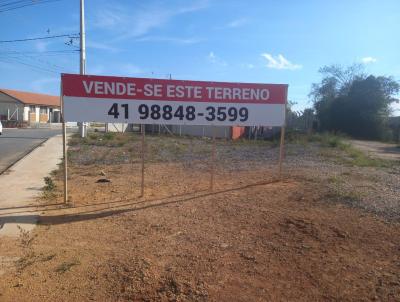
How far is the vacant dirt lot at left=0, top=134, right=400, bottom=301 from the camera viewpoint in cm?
432

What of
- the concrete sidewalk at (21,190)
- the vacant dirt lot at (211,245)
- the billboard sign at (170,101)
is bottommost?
the concrete sidewalk at (21,190)

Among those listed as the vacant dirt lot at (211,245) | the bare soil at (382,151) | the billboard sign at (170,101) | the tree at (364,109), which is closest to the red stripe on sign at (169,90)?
the billboard sign at (170,101)

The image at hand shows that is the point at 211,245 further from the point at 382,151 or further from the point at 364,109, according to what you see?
the point at 364,109

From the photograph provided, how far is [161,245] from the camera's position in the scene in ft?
18.5

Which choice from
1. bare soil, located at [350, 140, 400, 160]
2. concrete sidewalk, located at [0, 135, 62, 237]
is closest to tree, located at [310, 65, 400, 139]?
bare soil, located at [350, 140, 400, 160]

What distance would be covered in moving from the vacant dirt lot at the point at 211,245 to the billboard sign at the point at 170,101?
1.55 meters

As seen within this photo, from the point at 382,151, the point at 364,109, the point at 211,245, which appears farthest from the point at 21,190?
the point at 364,109

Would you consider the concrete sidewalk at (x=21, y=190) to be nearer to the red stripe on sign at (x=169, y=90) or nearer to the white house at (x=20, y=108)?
the red stripe on sign at (x=169, y=90)

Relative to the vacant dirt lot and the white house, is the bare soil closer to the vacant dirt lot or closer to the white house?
the vacant dirt lot

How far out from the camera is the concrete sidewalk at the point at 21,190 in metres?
6.73

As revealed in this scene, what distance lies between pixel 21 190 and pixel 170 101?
383 centimetres

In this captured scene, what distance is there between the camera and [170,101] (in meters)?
8.88

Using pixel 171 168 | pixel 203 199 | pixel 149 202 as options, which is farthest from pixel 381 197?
pixel 171 168

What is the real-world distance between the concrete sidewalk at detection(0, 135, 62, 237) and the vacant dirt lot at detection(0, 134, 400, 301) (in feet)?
0.79
